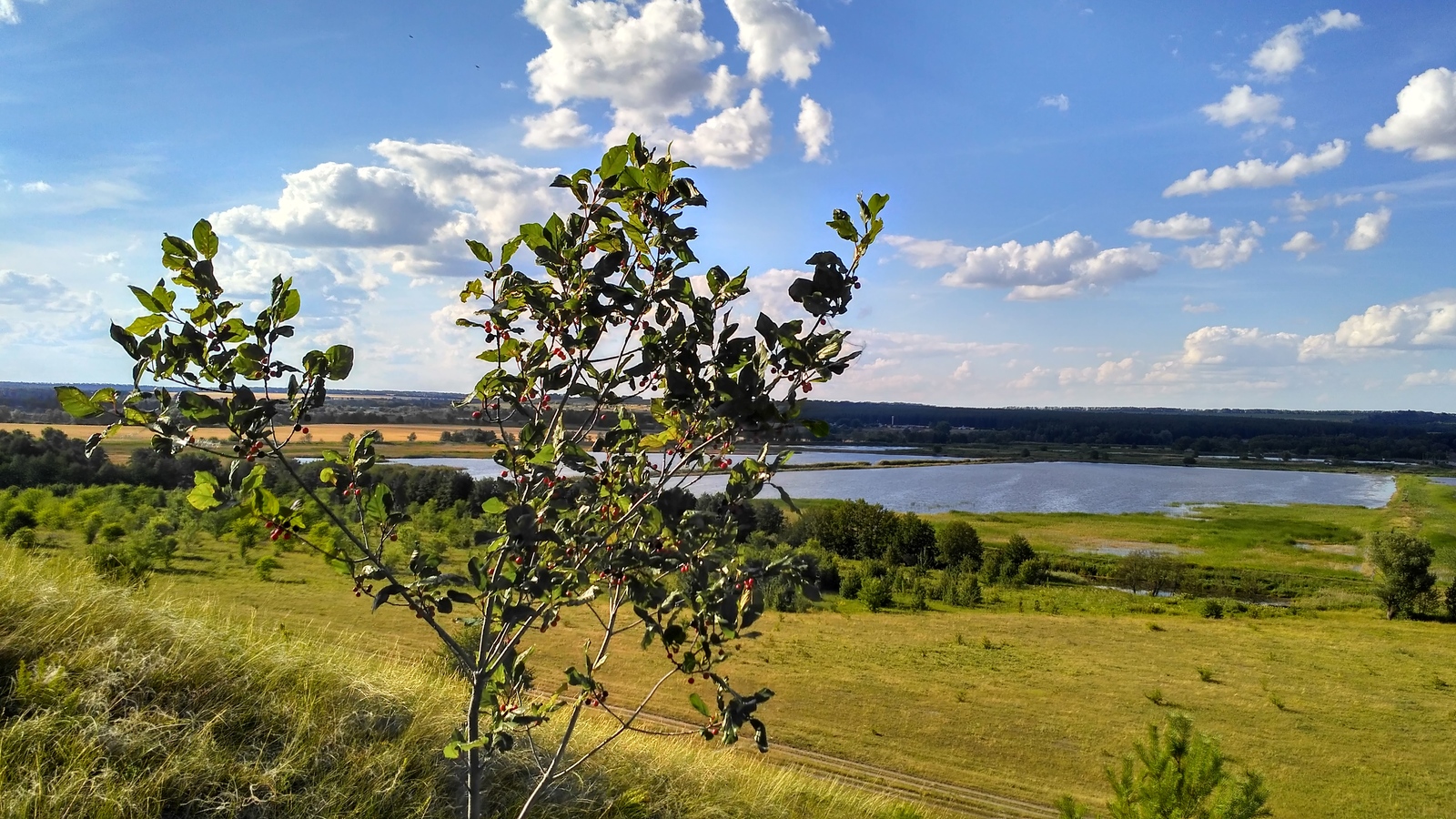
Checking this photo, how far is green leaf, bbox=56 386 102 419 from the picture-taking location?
1.96m

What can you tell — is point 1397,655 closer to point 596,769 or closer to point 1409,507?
point 596,769

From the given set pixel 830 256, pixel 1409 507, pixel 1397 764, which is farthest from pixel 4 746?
pixel 1409 507

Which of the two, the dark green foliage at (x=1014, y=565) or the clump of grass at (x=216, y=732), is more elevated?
the clump of grass at (x=216, y=732)

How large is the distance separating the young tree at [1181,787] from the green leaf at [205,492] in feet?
22.1

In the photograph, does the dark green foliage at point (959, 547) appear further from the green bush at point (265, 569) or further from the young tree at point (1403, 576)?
the green bush at point (265, 569)

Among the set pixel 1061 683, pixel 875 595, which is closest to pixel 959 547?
pixel 875 595

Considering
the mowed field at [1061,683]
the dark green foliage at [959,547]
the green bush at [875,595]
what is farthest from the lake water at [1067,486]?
the mowed field at [1061,683]

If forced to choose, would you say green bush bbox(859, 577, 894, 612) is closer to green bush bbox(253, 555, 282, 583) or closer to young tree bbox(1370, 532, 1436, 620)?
young tree bbox(1370, 532, 1436, 620)

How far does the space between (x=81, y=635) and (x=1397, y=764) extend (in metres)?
27.2

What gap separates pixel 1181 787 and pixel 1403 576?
4514 cm

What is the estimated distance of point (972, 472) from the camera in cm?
9894

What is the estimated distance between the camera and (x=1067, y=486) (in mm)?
87438

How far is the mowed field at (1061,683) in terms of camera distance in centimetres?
1834

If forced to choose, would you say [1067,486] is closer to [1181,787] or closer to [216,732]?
[1181,787]
